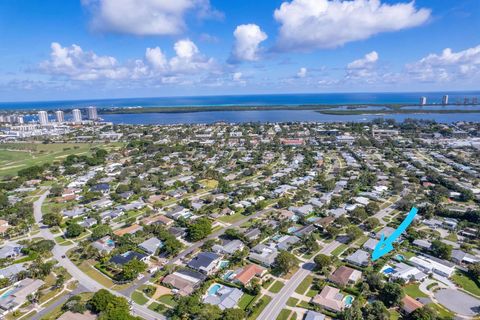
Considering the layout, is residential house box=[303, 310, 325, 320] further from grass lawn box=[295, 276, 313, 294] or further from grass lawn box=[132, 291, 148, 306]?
grass lawn box=[132, 291, 148, 306]

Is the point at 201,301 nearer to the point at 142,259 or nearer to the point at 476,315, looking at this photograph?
the point at 142,259

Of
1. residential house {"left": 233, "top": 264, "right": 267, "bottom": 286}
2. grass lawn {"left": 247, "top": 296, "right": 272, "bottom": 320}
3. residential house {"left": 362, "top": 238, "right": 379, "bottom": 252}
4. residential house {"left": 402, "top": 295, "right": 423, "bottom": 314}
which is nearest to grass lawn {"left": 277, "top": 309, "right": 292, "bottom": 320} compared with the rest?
grass lawn {"left": 247, "top": 296, "right": 272, "bottom": 320}

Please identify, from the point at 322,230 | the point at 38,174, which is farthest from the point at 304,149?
the point at 38,174

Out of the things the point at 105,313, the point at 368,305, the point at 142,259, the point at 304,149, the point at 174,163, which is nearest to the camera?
the point at 105,313

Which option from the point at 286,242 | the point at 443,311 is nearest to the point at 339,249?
the point at 286,242

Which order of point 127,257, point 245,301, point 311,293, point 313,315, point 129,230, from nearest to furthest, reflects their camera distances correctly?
point 313,315, point 245,301, point 311,293, point 127,257, point 129,230

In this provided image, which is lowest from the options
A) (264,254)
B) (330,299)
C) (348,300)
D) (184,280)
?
(348,300)

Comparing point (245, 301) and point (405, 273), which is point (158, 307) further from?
point (405, 273)
